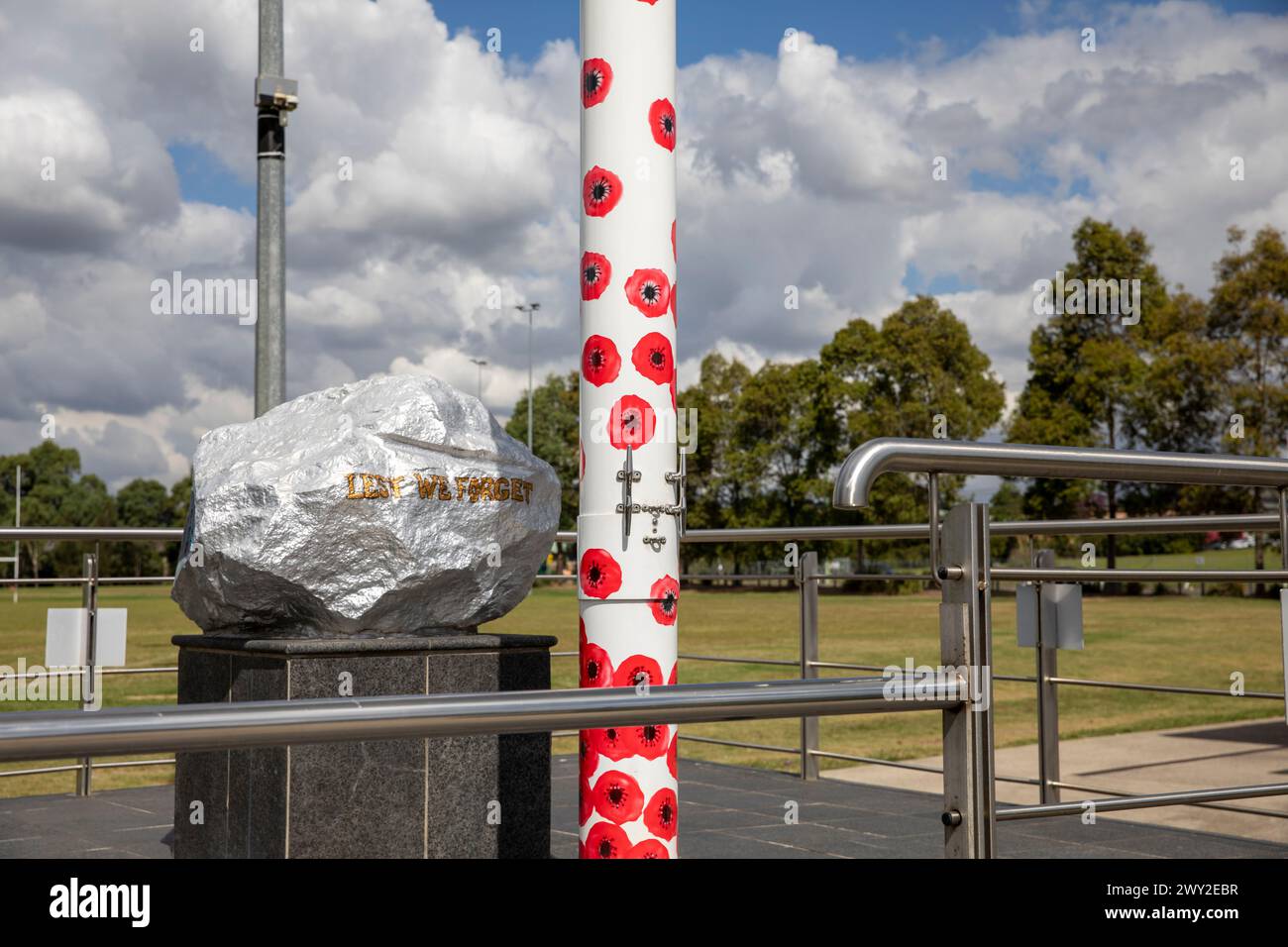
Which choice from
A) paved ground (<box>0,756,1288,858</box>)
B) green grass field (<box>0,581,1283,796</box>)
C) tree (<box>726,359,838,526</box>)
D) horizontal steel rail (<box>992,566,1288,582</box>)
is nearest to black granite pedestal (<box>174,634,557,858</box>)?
paved ground (<box>0,756,1288,858</box>)

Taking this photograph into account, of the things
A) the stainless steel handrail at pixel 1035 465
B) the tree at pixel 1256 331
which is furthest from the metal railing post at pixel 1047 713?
the tree at pixel 1256 331

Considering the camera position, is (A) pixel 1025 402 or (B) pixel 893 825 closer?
(B) pixel 893 825

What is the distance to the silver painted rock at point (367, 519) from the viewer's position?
500cm

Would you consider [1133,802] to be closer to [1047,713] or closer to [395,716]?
[395,716]

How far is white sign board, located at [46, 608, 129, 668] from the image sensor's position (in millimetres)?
7461

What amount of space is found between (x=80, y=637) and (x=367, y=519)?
3444 millimetres

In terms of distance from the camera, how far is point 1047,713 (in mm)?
6410

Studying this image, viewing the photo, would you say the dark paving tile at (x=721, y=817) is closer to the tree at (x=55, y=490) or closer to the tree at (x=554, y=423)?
the tree at (x=554, y=423)

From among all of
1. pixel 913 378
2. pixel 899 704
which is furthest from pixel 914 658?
pixel 913 378

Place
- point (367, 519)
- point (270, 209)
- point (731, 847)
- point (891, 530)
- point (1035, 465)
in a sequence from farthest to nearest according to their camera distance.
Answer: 1. point (270, 209)
2. point (891, 530)
3. point (731, 847)
4. point (367, 519)
5. point (1035, 465)

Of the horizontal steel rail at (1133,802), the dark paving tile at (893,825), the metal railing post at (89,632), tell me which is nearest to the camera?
the horizontal steel rail at (1133,802)

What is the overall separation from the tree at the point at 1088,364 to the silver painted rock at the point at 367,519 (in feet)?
129

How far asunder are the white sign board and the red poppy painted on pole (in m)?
4.16
